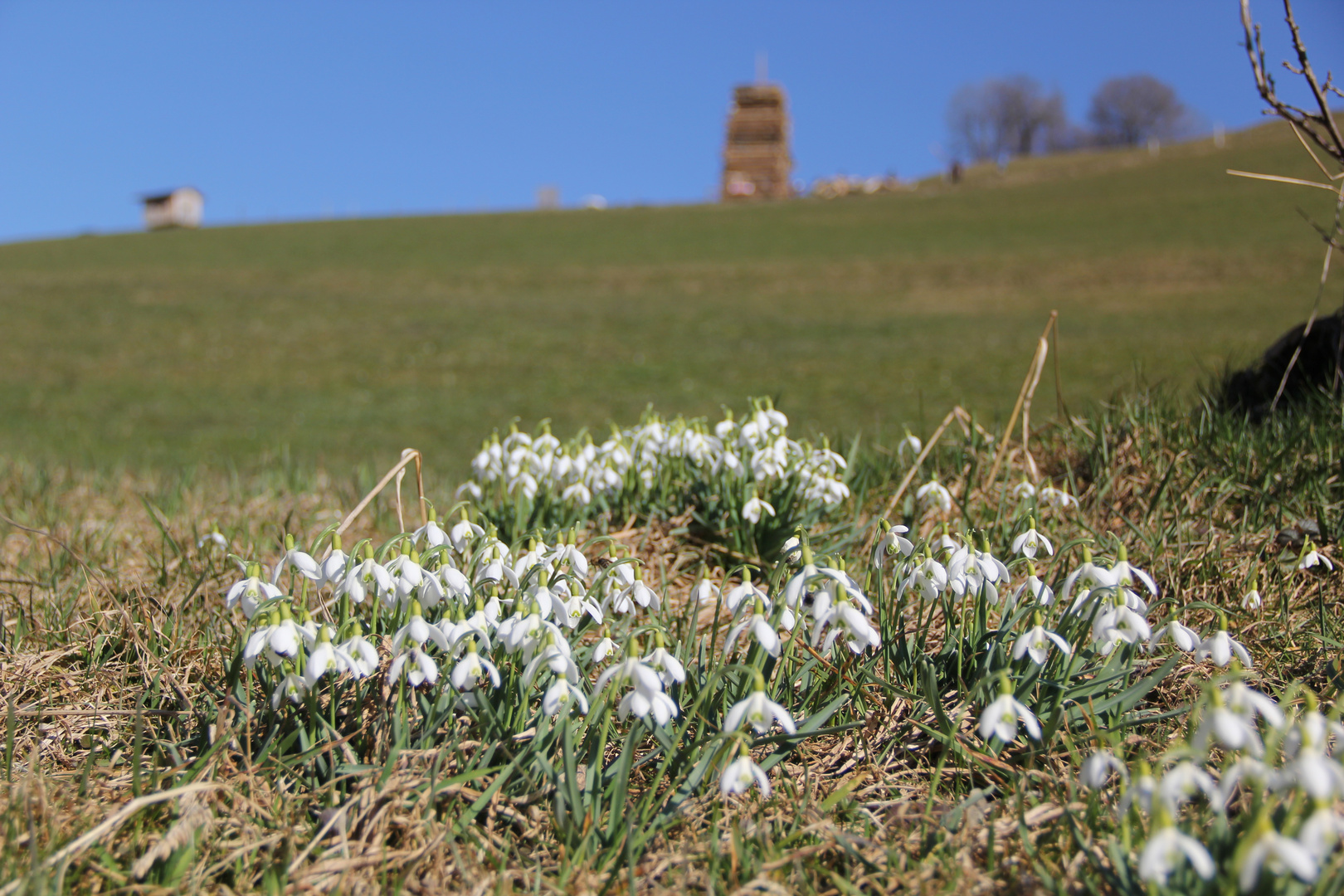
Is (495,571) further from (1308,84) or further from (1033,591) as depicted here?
(1308,84)

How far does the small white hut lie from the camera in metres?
44.8

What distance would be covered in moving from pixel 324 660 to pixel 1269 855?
1.43 m

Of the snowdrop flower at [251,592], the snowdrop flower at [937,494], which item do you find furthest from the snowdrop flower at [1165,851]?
the snowdrop flower at [937,494]

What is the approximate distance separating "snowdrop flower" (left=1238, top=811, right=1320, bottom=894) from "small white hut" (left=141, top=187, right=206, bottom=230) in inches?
2066

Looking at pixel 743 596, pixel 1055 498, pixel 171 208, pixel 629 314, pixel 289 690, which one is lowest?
pixel 1055 498

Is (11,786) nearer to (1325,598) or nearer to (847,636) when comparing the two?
(847,636)

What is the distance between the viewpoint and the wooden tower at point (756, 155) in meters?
40.7

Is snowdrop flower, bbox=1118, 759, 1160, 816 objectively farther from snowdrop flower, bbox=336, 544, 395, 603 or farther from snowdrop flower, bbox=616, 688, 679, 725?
snowdrop flower, bbox=336, 544, 395, 603

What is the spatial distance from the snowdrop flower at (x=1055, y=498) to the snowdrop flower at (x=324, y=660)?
7.63 feet

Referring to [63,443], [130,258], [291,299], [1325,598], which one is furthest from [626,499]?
[130,258]

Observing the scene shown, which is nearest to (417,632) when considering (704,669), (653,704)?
(653,704)

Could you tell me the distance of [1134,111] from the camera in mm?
57250

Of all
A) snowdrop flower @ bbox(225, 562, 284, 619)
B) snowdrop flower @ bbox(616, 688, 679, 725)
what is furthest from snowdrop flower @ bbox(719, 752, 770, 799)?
snowdrop flower @ bbox(225, 562, 284, 619)

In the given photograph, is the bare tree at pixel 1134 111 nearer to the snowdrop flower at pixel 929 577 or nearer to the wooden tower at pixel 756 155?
the wooden tower at pixel 756 155
